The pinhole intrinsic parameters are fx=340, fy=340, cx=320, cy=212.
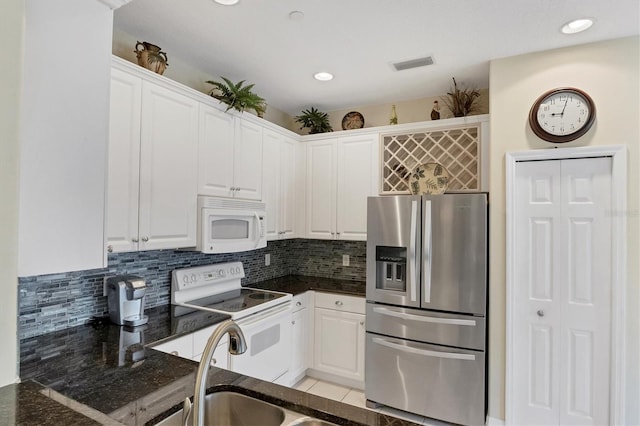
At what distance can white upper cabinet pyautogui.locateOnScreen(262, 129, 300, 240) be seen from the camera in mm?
3096

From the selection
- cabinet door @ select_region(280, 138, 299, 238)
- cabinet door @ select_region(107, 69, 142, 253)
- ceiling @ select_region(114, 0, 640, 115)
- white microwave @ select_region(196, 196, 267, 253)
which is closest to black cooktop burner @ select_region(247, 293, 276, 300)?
white microwave @ select_region(196, 196, 267, 253)

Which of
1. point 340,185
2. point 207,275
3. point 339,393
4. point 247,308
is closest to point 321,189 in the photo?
point 340,185

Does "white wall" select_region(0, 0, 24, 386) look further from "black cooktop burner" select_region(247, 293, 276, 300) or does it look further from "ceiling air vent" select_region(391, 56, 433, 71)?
"ceiling air vent" select_region(391, 56, 433, 71)

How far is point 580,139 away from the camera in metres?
2.26

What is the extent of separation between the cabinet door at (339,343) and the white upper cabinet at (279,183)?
0.86 meters

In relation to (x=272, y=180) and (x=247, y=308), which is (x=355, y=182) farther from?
(x=247, y=308)

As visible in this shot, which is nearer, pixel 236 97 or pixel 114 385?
pixel 114 385

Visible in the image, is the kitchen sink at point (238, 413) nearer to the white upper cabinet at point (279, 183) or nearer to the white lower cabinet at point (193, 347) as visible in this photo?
the white lower cabinet at point (193, 347)

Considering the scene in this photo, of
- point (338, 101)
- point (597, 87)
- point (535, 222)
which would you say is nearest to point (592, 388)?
point (535, 222)

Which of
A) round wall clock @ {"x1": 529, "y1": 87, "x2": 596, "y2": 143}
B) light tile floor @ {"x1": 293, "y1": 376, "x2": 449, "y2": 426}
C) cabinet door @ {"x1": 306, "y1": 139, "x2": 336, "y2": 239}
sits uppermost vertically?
round wall clock @ {"x1": 529, "y1": 87, "x2": 596, "y2": 143}

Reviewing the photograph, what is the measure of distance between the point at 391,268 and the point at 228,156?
61.5 inches

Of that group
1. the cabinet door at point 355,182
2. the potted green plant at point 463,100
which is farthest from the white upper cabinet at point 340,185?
the potted green plant at point 463,100

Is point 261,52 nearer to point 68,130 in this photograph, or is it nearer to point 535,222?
point 68,130

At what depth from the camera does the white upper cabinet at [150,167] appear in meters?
1.88
